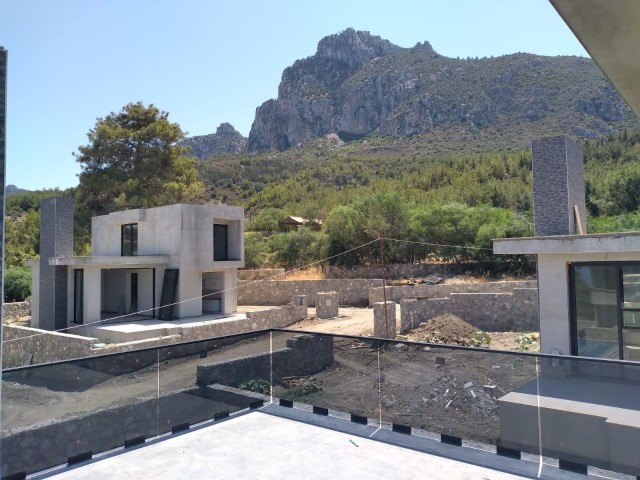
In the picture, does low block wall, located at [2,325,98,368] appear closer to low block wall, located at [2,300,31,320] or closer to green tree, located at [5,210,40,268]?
low block wall, located at [2,300,31,320]

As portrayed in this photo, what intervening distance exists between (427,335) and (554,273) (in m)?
9.17

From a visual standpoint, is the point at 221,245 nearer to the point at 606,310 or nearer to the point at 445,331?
the point at 445,331

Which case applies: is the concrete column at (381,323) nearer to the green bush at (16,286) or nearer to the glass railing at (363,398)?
the glass railing at (363,398)

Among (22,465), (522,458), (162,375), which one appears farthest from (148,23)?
(522,458)

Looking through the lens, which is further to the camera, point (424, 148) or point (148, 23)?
point (424, 148)

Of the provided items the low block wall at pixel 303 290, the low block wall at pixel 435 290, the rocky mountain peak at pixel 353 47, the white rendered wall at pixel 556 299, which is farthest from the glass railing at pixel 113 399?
the rocky mountain peak at pixel 353 47

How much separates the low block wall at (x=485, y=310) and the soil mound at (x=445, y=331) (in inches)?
25.2

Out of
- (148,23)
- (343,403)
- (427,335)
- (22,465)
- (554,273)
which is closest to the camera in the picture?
(22,465)

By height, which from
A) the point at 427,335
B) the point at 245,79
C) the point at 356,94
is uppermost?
the point at 356,94

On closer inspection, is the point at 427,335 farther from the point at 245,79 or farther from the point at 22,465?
the point at 245,79

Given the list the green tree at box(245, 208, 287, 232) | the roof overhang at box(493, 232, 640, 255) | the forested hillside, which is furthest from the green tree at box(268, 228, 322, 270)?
the roof overhang at box(493, 232, 640, 255)

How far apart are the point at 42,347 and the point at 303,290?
1377 cm

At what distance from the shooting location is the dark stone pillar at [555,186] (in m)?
10.4

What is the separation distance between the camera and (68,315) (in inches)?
771
